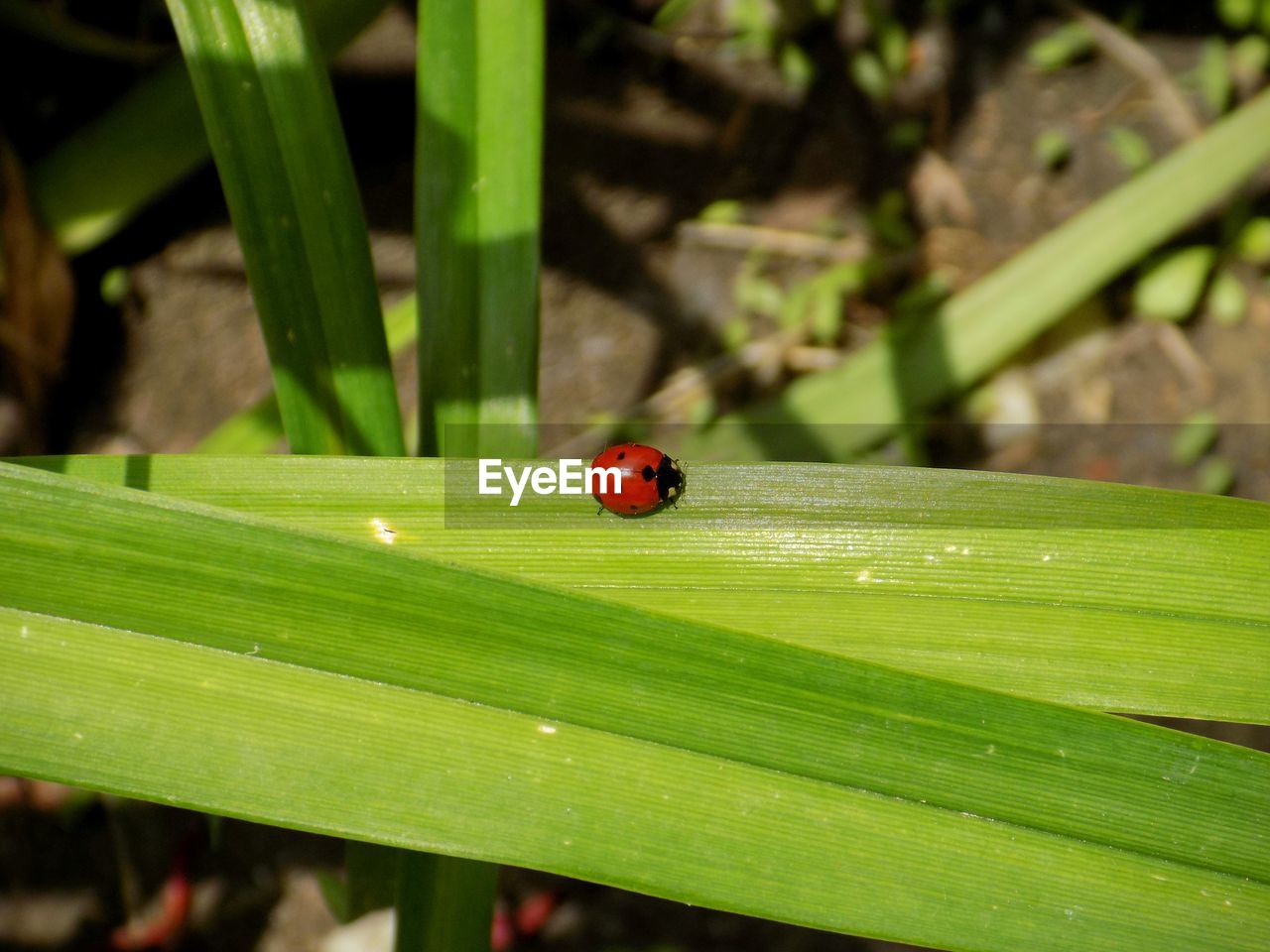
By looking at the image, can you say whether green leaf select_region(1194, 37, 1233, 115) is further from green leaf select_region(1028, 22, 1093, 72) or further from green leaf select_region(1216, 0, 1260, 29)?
green leaf select_region(1028, 22, 1093, 72)

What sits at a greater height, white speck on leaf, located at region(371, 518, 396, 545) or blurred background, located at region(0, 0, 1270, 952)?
blurred background, located at region(0, 0, 1270, 952)

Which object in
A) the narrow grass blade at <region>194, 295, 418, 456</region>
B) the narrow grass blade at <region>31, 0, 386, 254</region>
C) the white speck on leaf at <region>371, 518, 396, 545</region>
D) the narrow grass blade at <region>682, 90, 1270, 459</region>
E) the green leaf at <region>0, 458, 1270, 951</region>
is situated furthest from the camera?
the narrow grass blade at <region>682, 90, 1270, 459</region>

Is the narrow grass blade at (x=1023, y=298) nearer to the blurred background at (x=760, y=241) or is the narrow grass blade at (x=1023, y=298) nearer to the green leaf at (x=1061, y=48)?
the blurred background at (x=760, y=241)

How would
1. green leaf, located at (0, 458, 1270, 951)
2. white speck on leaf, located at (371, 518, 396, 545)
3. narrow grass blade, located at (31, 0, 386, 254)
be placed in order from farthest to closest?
1. narrow grass blade, located at (31, 0, 386, 254)
2. white speck on leaf, located at (371, 518, 396, 545)
3. green leaf, located at (0, 458, 1270, 951)

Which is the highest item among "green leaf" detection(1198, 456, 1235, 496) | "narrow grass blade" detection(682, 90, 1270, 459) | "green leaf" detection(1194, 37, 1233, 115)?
"green leaf" detection(1194, 37, 1233, 115)

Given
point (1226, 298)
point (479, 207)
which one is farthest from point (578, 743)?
point (1226, 298)

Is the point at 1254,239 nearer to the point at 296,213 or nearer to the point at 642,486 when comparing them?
the point at 642,486

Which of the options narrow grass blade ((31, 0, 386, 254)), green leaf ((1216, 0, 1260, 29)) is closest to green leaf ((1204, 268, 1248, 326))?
green leaf ((1216, 0, 1260, 29))

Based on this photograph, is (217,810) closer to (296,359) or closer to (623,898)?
(296,359)
